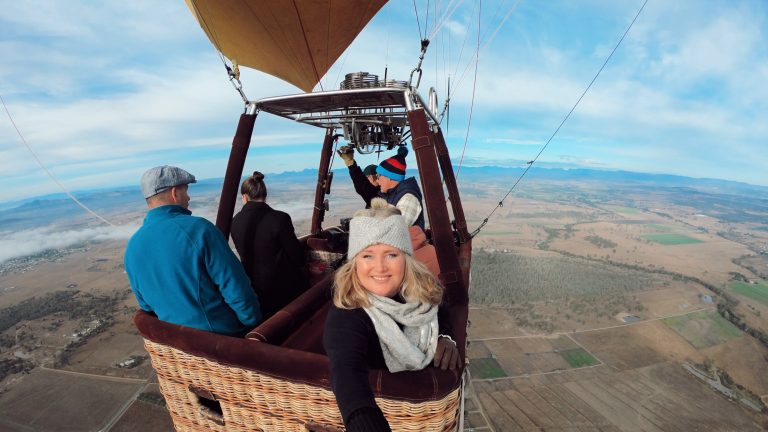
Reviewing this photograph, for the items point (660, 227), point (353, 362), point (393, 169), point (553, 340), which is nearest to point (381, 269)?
point (353, 362)

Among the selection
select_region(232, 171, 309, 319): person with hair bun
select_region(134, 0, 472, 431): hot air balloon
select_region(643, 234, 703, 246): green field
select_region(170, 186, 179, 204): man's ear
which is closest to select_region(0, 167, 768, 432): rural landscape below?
select_region(643, 234, 703, 246): green field

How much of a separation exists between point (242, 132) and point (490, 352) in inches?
1915

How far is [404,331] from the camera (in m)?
1.37

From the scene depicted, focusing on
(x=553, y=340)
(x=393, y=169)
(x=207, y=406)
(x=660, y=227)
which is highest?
(x=393, y=169)

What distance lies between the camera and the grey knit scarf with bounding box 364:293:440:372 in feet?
4.17

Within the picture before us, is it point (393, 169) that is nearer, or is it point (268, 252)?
point (268, 252)

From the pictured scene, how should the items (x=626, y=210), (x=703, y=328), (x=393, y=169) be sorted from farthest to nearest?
(x=626, y=210)
(x=703, y=328)
(x=393, y=169)

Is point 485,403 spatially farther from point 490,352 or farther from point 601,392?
point 601,392

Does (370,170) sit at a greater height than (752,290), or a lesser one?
greater

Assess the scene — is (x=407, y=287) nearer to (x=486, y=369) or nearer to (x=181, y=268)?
(x=181, y=268)

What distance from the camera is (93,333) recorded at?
50969 millimetres

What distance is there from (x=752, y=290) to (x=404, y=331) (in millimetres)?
115415

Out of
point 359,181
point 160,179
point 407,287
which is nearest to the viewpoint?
point 407,287

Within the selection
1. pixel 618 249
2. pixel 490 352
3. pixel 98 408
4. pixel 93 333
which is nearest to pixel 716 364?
pixel 490 352
